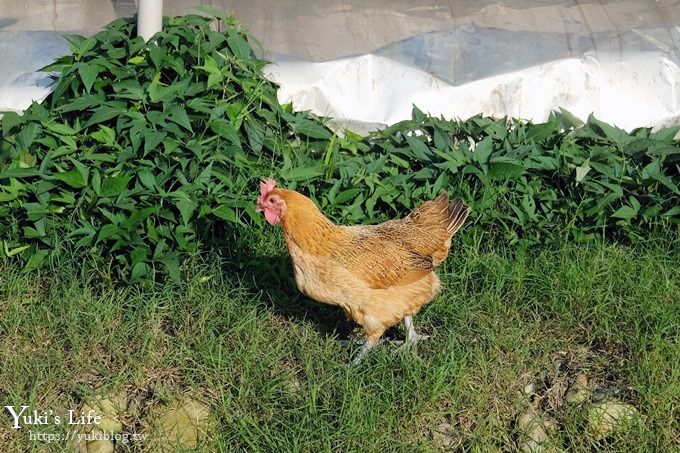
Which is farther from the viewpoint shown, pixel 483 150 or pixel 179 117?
pixel 483 150

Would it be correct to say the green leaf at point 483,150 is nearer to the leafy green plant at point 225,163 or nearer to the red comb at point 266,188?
the leafy green plant at point 225,163

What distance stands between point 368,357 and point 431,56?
2245mm

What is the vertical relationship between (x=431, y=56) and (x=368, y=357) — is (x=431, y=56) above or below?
above

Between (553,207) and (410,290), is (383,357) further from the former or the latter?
(553,207)

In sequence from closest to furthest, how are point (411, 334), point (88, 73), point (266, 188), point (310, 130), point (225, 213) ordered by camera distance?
point (266, 188) < point (411, 334) < point (225, 213) < point (88, 73) < point (310, 130)

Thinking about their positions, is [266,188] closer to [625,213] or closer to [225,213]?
[225,213]

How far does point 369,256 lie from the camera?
467 centimetres

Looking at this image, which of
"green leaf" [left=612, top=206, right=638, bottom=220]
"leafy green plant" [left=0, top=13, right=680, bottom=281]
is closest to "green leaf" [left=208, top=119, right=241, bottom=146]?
"leafy green plant" [left=0, top=13, right=680, bottom=281]

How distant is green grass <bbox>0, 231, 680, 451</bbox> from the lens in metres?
4.29

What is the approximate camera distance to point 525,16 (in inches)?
241

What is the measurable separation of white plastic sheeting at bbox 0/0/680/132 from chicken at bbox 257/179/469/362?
1193 mm

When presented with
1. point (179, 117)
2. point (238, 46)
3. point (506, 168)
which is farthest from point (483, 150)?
point (179, 117)

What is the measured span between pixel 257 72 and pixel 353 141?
72 centimetres

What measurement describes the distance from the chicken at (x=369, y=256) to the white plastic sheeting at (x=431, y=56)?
3.91 feet
